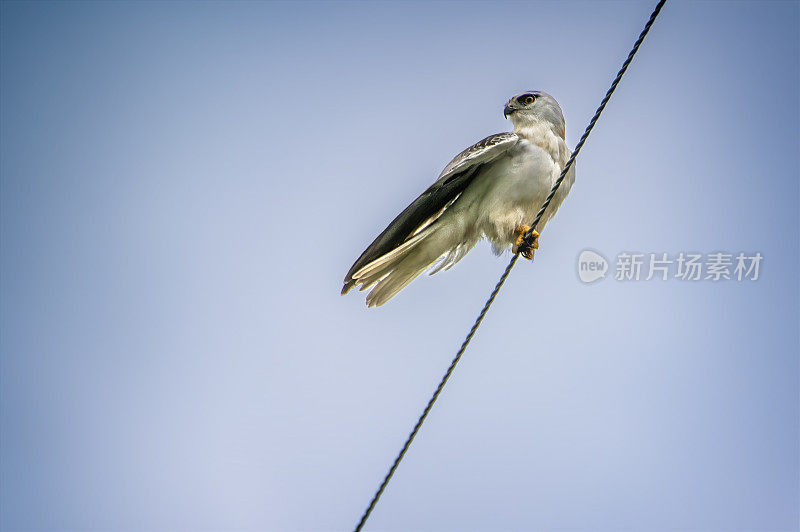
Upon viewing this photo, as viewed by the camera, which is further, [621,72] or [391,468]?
[621,72]

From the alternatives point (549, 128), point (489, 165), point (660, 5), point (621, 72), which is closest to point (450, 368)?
point (621, 72)

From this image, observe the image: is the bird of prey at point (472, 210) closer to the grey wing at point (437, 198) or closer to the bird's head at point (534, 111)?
the grey wing at point (437, 198)

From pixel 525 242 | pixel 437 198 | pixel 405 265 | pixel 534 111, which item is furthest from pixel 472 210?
pixel 534 111

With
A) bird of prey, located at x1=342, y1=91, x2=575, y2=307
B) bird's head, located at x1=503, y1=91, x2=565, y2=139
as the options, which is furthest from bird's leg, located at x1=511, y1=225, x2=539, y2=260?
Result: bird's head, located at x1=503, y1=91, x2=565, y2=139

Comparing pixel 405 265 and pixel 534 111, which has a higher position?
→ pixel 534 111

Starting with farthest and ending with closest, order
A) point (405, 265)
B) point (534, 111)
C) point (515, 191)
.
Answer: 1. point (534, 111)
2. point (405, 265)
3. point (515, 191)

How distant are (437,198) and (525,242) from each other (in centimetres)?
68

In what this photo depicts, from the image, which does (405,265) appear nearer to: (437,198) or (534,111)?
(437,198)

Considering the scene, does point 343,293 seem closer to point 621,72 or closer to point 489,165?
point 489,165

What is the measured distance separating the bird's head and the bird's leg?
0.87 metres

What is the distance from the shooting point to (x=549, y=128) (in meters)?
5.25

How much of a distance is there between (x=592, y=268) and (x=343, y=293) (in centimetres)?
221

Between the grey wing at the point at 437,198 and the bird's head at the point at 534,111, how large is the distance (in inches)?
18.1

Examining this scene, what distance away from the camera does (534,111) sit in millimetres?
5473
